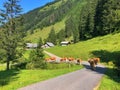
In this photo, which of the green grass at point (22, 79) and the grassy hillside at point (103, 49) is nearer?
the green grass at point (22, 79)

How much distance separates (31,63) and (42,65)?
2.29m

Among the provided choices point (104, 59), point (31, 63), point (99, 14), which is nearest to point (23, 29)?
point (31, 63)

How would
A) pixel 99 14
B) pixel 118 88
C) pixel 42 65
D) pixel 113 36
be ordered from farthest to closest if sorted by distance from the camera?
pixel 99 14 < pixel 113 36 < pixel 42 65 < pixel 118 88

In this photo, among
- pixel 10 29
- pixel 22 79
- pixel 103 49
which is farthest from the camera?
pixel 103 49

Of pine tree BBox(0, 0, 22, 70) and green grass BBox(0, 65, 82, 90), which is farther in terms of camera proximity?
pine tree BBox(0, 0, 22, 70)

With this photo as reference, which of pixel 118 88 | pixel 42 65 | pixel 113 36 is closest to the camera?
pixel 118 88

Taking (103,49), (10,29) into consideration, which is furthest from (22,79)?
(103,49)

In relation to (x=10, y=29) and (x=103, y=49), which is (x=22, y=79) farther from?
(x=103, y=49)

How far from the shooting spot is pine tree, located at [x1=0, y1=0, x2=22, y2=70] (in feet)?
192

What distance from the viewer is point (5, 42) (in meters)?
58.4

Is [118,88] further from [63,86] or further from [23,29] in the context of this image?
[23,29]

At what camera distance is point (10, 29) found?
6159 cm

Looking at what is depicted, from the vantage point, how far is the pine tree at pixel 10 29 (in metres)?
58.7

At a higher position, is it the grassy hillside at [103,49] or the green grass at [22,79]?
the grassy hillside at [103,49]
